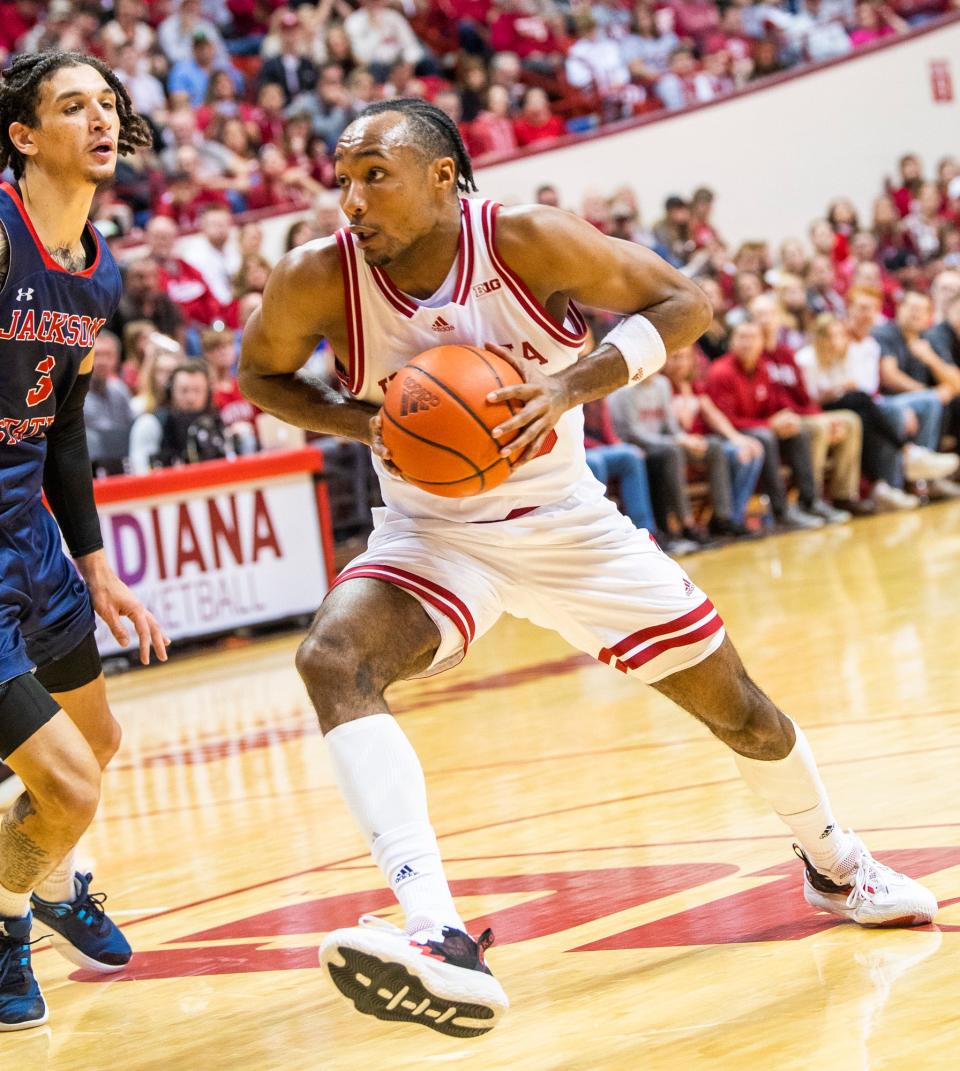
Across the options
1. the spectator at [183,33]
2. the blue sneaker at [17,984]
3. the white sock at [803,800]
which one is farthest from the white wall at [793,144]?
the blue sneaker at [17,984]

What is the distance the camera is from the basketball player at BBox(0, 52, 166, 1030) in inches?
138

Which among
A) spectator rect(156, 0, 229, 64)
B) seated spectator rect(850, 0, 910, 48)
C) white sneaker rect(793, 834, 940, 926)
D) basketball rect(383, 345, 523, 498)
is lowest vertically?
white sneaker rect(793, 834, 940, 926)

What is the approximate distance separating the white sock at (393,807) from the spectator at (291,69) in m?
13.7

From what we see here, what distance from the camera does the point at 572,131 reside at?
18.1m

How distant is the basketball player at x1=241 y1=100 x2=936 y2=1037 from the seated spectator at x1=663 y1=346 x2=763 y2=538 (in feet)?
29.9

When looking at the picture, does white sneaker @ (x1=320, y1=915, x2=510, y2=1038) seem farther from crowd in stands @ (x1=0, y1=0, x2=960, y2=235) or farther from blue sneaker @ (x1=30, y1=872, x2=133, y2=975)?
crowd in stands @ (x1=0, y1=0, x2=960, y2=235)

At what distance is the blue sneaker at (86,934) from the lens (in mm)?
4020

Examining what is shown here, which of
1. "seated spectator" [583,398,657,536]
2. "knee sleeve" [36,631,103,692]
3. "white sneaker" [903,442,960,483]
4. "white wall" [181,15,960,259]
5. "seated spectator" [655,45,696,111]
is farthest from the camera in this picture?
"seated spectator" [655,45,696,111]

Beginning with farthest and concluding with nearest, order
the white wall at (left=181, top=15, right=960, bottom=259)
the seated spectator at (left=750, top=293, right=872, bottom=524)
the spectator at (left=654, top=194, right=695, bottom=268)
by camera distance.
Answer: the white wall at (left=181, top=15, right=960, bottom=259)
the spectator at (left=654, top=194, right=695, bottom=268)
the seated spectator at (left=750, top=293, right=872, bottom=524)

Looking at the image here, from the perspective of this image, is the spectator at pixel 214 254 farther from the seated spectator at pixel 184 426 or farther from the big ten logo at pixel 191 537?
the big ten logo at pixel 191 537

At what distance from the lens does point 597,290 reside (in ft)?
11.9

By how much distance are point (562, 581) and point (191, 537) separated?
680 centimetres

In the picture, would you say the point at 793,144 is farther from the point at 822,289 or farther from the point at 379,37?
the point at 379,37

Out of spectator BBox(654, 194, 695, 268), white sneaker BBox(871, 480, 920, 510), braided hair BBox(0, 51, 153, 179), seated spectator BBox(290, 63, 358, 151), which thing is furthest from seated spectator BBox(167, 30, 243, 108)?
braided hair BBox(0, 51, 153, 179)
